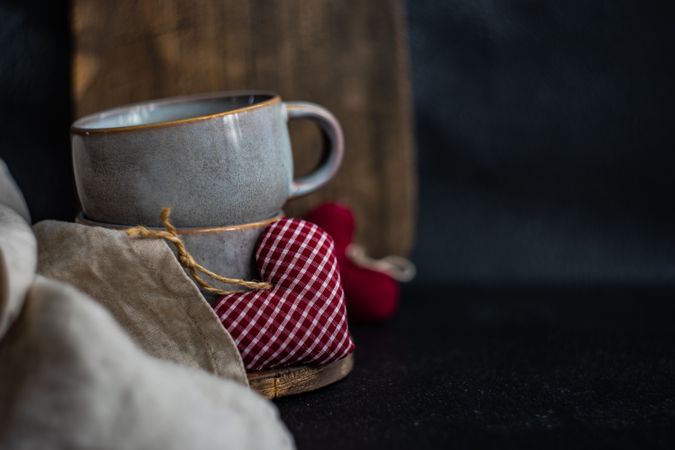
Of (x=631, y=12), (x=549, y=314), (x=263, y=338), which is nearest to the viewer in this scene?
(x=263, y=338)

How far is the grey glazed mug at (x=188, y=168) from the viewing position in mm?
613

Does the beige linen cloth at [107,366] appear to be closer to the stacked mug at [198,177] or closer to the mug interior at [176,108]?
the stacked mug at [198,177]

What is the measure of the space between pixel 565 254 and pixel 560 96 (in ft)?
0.64

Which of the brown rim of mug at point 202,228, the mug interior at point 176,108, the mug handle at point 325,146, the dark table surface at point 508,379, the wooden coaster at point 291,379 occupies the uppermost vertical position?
the mug interior at point 176,108

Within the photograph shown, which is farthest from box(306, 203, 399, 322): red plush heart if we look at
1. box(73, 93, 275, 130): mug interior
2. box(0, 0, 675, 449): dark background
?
box(73, 93, 275, 130): mug interior

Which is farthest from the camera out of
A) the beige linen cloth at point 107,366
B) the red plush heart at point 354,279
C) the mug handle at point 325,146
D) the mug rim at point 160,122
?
the red plush heart at point 354,279

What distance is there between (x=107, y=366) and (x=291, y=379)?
0.60 feet

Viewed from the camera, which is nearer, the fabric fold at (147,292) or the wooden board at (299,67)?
the fabric fold at (147,292)

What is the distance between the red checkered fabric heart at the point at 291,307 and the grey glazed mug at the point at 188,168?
1.5 inches

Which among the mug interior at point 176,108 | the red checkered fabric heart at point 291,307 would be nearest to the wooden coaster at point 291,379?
the red checkered fabric heart at point 291,307

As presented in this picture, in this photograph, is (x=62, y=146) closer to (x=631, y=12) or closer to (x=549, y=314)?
(x=549, y=314)

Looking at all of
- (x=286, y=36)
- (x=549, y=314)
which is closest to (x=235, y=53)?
(x=286, y=36)

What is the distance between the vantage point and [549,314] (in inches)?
34.6

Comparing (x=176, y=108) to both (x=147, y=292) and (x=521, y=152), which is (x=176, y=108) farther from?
(x=521, y=152)
